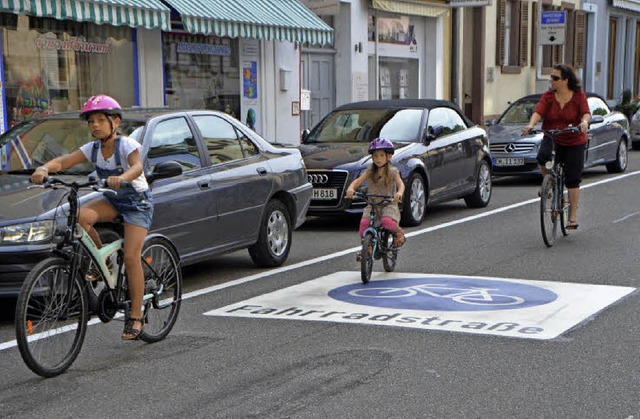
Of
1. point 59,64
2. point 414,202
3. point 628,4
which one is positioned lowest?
point 414,202

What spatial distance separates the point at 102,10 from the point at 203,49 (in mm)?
4527

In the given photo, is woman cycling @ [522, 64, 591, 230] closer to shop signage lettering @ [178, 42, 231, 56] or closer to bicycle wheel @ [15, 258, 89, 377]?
bicycle wheel @ [15, 258, 89, 377]

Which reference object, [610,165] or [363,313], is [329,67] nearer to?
[610,165]

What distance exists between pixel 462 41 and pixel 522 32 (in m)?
3.26

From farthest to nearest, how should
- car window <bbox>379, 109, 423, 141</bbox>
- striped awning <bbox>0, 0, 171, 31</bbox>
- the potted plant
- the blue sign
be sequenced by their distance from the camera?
1. the potted plant
2. the blue sign
3. car window <bbox>379, 109, 423, 141</bbox>
4. striped awning <bbox>0, 0, 171, 31</bbox>

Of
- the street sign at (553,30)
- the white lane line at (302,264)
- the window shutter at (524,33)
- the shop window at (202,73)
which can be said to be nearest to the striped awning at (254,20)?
the shop window at (202,73)

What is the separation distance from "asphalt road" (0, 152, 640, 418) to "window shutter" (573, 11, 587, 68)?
27064mm

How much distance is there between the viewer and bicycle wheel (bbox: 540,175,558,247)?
10625 mm

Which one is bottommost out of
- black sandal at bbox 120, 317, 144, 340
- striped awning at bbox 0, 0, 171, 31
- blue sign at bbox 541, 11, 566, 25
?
black sandal at bbox 120, 317, 144, 340

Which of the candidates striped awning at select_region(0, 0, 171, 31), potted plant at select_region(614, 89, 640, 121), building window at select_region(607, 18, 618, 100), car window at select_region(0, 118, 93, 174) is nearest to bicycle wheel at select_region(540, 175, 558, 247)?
car window at select_region(0, 118, 93, 174)

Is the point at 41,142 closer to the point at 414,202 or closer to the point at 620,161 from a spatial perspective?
the point at 414,202

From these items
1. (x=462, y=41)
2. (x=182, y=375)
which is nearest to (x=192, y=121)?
(x=182, y=375)

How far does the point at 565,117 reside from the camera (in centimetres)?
1100

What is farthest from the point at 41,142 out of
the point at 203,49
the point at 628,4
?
the point at 628,4
